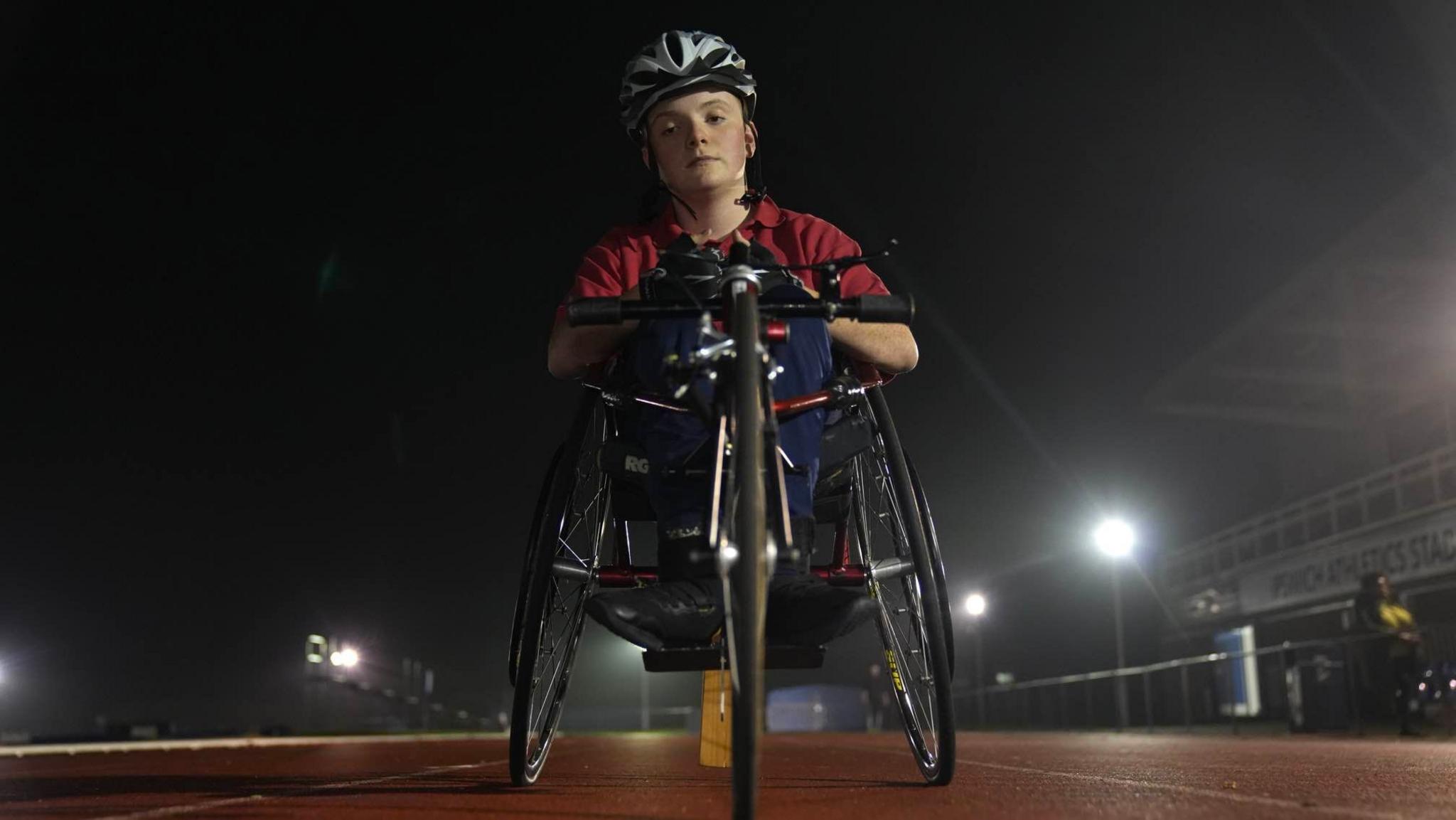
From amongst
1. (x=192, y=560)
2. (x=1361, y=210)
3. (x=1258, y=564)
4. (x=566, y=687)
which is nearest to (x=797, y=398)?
(x=566, y=687)

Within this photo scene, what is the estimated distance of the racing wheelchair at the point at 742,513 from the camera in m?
2.21

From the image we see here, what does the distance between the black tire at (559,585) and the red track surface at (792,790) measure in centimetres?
19

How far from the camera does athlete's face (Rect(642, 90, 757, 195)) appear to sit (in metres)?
3.58

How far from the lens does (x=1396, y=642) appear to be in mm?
11180

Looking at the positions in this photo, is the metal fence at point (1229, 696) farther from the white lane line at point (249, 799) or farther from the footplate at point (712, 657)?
the footplate at point (712, 657)

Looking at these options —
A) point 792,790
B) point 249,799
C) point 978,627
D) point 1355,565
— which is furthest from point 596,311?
point 978,627

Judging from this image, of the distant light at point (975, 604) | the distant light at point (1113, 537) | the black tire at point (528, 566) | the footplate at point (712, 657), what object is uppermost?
the distant light at point (1113, 537)

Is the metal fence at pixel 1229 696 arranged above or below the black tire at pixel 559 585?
below

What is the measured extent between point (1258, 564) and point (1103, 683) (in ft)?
15.4

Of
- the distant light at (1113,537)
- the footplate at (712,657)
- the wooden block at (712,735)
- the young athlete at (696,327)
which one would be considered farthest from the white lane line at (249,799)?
the distant light at (1113,537)

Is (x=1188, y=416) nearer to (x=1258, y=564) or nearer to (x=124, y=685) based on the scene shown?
(x=1258, y=564)

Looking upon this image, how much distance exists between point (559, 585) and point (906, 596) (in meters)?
1.00

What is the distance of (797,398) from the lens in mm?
2789

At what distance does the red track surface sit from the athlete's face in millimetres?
1839
